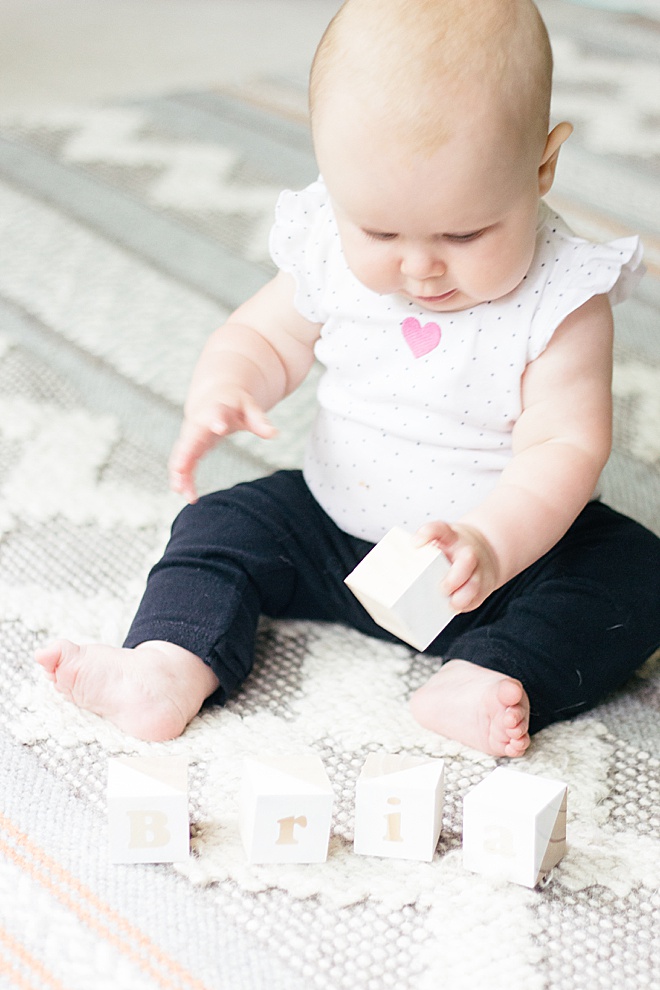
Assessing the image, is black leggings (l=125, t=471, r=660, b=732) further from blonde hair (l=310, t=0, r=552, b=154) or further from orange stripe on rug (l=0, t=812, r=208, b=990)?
blonde hair (l=310, t=0, r=552, b=154)

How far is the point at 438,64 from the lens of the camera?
0.64 m

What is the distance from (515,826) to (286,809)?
4.4 inches

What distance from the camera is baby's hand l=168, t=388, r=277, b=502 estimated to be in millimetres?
747

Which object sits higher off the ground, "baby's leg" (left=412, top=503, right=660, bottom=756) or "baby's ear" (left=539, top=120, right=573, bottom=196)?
"baby's ear" (left=539, top=120, right=573, bottom=196)

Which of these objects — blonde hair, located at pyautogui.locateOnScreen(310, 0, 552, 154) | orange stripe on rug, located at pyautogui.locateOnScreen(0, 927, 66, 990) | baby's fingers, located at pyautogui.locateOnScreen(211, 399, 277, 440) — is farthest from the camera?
baby's fingers, located at pyautogui.locateOnScreen(211, 399, 277, 440)

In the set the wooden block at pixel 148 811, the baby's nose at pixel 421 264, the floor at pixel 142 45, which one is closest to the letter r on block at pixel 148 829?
the wooden block at pixel 148 811

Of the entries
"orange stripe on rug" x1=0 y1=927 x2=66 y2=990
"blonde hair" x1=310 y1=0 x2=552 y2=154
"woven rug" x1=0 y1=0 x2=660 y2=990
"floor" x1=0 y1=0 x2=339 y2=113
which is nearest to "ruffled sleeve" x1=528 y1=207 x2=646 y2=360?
"blonde hair" x1=310 y1=0 x2=552 y2=154

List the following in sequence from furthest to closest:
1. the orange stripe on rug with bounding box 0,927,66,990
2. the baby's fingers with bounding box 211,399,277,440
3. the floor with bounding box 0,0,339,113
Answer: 1. the floor with bounding box 0,0,339,113
2. the baby's fingers with bounding box 211,399,277,440
3. the orange stripe on rug with bounding box 0,927,66,990

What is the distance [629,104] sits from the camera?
5.52ft

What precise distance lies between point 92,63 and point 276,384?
4.84ft

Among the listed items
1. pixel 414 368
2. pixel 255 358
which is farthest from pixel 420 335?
pixel 255 358

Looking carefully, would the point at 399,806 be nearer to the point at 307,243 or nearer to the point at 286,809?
the point at 286,809

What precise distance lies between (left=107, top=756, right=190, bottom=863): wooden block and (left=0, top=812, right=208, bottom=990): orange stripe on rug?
3cm

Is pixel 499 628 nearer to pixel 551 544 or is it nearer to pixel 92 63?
pixel 551 544
